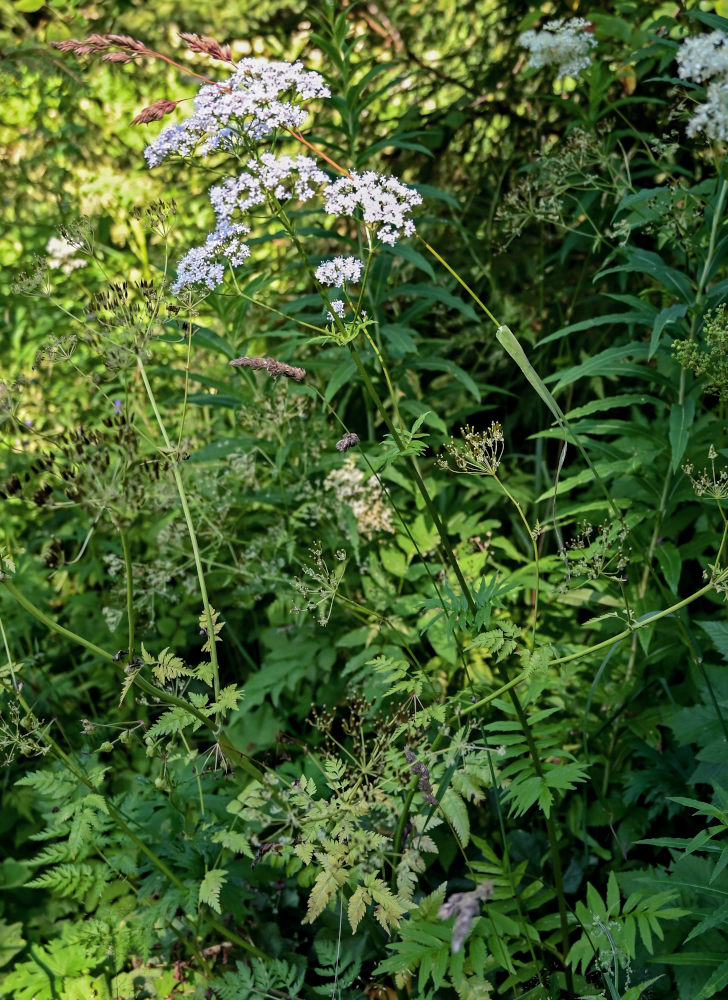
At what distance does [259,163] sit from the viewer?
5.78 ft

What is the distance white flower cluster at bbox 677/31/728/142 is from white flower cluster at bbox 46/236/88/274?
106 inches

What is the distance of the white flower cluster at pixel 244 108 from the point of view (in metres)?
1.74

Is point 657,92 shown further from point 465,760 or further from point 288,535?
point 465,760

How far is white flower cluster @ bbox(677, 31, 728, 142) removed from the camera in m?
1.57

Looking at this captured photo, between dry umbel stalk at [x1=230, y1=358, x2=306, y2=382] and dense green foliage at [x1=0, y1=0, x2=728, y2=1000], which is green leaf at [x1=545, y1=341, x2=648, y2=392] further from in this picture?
dry umbel stalk at [x1=230, y1=358, x2=306, y2=382]

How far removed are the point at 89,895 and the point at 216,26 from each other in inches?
142

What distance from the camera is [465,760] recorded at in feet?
6.15

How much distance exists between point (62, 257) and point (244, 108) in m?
2.54

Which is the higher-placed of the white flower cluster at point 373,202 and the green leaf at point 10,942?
the white flower cluster at point 373,202

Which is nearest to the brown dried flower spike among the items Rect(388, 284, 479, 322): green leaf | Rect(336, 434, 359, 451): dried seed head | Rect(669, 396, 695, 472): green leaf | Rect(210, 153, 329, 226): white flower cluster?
Rect(210, 153, 329, 226): white flower cluster

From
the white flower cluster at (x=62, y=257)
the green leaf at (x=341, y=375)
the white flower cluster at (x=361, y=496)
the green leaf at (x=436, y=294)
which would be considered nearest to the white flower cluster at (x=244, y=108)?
the green leaf at (x=341, y=375)

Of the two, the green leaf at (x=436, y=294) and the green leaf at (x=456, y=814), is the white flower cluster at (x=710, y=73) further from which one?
the green leaf at (x=456, y=814)

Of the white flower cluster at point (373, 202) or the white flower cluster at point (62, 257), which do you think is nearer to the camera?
the white flower cluster at point (373, 202)

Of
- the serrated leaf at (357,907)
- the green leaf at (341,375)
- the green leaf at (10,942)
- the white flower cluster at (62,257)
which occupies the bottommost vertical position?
the green leaf at (10,942)
